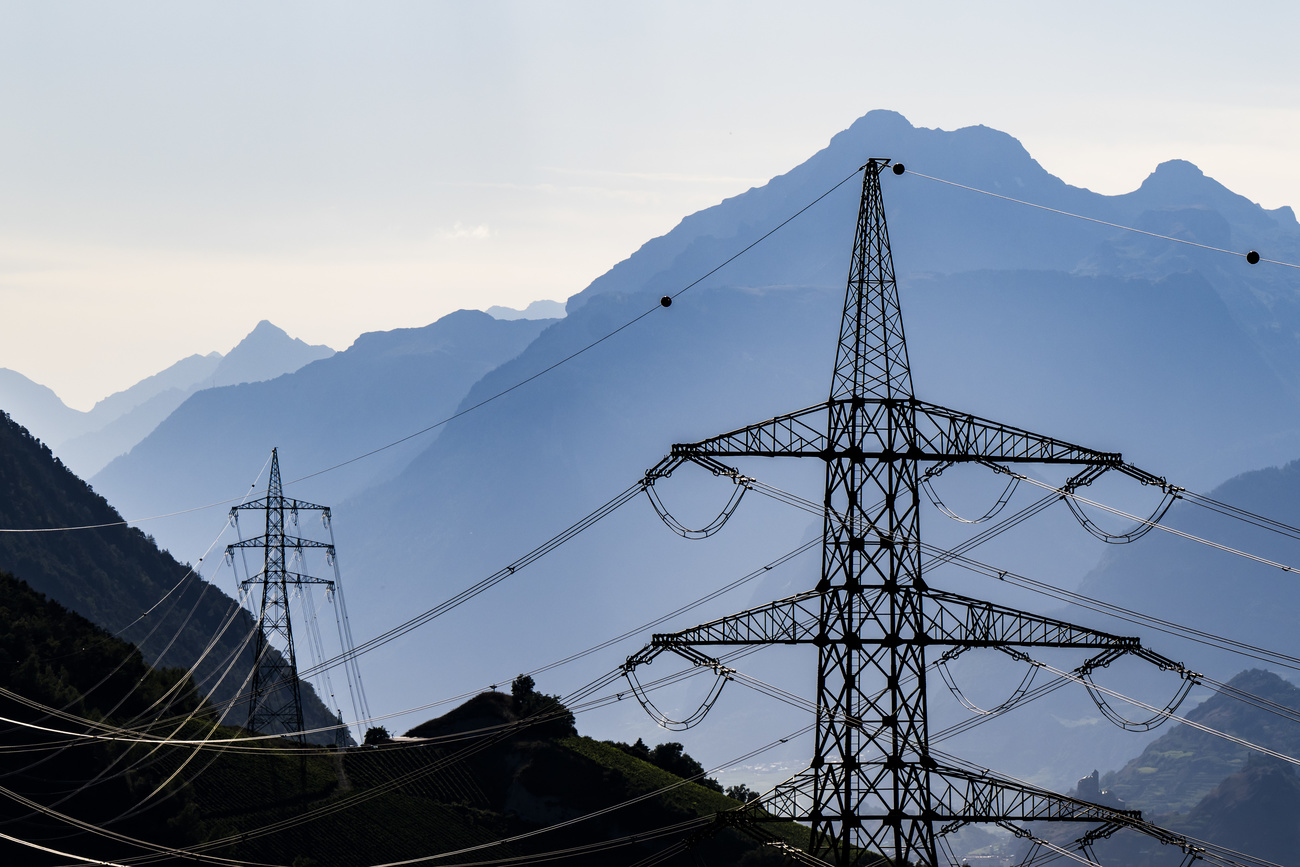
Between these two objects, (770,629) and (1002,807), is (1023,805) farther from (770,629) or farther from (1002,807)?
(770,629)

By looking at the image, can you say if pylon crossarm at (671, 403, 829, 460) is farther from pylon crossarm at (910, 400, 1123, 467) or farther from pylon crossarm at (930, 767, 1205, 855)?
pylon crossarm at (930, 767, 1205, 855)

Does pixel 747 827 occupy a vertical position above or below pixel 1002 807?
above

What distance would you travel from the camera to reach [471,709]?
372ft

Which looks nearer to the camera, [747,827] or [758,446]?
[758,446]

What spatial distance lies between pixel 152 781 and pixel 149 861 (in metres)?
13.4

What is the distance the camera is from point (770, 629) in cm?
4034

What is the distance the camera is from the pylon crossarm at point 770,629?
40156 millimetres

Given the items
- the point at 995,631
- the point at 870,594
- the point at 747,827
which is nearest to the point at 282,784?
the point at 747,827

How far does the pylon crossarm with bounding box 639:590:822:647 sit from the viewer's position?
4016cm

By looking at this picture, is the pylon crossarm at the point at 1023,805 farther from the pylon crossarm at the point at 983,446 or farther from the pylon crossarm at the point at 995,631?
the pylon crossarm at the point at 983,446

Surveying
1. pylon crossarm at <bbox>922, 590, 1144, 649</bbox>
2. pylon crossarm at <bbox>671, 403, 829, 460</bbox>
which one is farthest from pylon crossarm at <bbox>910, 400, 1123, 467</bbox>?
pylon crossarm at <bbox>922, 590, 1144, 649</bbox>

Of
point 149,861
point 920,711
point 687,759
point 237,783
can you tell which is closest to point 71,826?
point 149,861

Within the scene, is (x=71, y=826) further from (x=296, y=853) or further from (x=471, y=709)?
(x=471, y=709)

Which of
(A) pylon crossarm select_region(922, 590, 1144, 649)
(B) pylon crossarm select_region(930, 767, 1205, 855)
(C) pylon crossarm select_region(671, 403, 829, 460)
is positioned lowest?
(B) pylon crossarm select_region(930, 767, 1205, 855)
